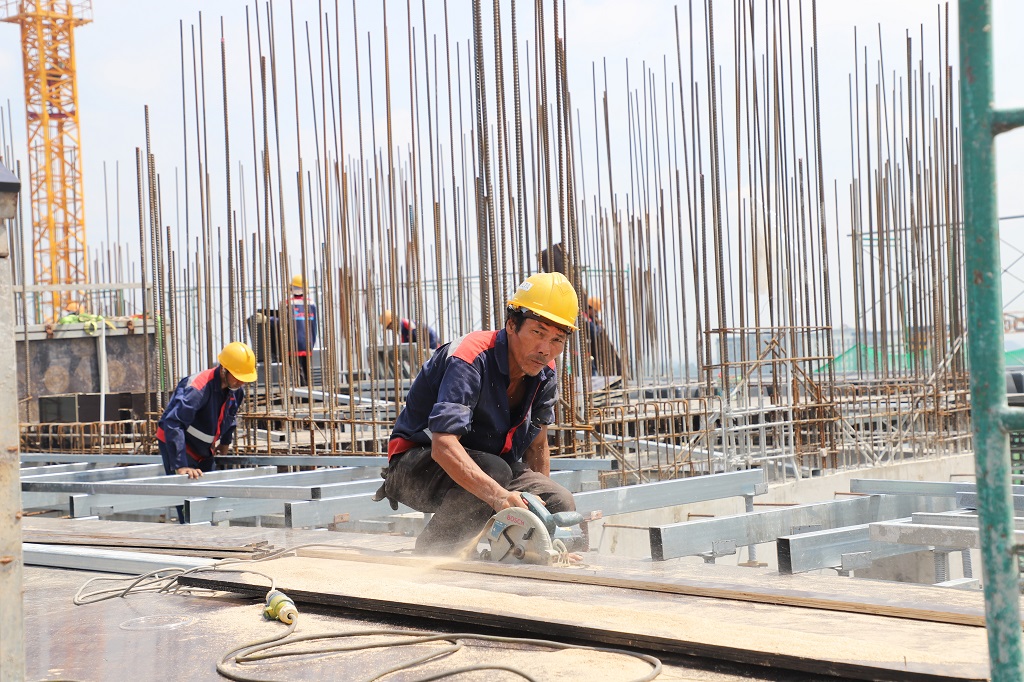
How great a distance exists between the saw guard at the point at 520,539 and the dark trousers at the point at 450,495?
332 millimetres

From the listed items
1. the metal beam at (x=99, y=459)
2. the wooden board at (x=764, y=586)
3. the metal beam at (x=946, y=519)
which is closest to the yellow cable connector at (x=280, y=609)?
the wooden board at (x=764, y=586)

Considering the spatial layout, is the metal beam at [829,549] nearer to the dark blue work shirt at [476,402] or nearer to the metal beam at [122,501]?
the dark blue work shirt at [476,402]

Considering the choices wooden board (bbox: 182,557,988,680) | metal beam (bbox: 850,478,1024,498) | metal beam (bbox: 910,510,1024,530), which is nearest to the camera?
wooden board (bbox: 182,557,988,680)

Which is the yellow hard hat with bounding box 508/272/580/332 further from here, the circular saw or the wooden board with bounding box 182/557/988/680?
the wooden board with bounding box 182/557/988/680

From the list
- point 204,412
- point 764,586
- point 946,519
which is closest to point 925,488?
point 946,519

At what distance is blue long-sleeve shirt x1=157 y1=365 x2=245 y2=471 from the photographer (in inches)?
286

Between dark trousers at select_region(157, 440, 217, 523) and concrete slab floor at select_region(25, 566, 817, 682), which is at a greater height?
dark trousers at select_region(157, 440, 217, 523)

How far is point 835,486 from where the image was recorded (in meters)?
8.27

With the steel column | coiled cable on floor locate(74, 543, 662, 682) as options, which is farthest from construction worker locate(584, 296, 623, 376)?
the steel column

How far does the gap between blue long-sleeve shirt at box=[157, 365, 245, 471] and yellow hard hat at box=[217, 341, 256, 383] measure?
0.14m

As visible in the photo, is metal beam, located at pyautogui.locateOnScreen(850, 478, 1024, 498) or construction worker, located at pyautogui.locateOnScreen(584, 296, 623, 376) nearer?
metal beam, located at pyautogui.locateOnScreen(850, 478, 1024, 498)

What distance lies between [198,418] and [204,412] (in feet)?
0.20

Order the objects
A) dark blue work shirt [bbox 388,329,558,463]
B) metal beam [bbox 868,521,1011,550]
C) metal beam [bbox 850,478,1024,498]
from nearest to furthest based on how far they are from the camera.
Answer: metal beam [bbox 868,521,1011,550]
dark blue work shirt [bbox 388,329,558,463]
metal beam [bbox 850,478,1024,498]

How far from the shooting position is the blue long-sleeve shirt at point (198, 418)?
726 cm
